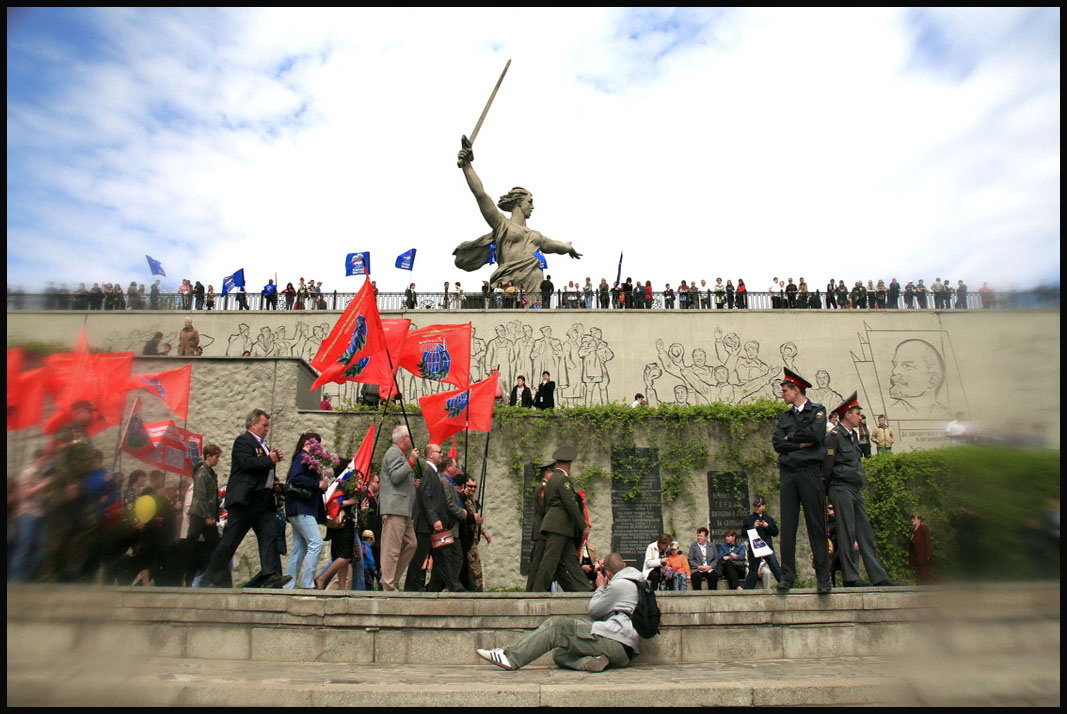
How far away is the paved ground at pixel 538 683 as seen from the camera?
92.6 inches

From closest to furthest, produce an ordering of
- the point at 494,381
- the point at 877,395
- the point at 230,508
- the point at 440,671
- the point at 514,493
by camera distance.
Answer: the point at 440,671, the point at 230,508, the point at 494,381, the point at 514,493, the point at 877,395

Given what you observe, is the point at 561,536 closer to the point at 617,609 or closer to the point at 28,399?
the point at 617,609

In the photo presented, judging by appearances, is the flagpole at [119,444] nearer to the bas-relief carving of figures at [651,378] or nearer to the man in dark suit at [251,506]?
the man in dark suit at [251,506]

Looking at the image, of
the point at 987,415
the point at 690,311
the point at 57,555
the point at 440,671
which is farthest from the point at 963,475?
the point at 690,311

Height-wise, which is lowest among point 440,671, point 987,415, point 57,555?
point 440,671

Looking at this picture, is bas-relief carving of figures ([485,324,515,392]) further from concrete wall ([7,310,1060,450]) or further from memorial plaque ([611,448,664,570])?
memorial plaque ([611,448,664,570])

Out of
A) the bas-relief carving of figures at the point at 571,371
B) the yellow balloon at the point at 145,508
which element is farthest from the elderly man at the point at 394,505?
the bas-relief carving of figures at the point at 571,371

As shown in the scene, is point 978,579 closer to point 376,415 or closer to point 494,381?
point 494,381

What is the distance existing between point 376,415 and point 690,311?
12419mm

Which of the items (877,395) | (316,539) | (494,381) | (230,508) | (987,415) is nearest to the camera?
(987,415)

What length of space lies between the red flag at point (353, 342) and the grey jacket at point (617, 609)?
516 centimetres

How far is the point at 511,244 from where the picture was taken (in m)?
25.2

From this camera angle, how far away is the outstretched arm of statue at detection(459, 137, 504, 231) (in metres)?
23.6

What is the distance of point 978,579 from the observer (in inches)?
95.3
